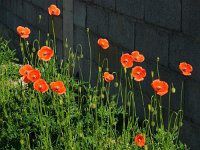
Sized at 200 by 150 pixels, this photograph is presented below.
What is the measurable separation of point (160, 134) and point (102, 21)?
6.41 ft

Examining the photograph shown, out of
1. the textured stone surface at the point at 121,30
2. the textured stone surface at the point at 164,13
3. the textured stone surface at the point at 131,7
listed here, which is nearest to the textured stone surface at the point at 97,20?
the textured stone surface at the point at 121,30

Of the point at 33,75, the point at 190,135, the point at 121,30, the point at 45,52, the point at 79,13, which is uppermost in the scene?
the point at 79,13

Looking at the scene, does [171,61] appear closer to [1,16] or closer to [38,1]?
[38,1]

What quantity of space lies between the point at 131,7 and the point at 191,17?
103cm

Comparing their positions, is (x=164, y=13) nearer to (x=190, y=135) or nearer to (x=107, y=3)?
(x=190, y=135)

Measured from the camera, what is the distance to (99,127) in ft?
14.5

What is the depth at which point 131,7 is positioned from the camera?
5328mm

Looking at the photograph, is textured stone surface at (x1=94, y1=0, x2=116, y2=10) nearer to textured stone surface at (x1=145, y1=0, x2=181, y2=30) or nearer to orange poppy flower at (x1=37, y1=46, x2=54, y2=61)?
textured stone surface at (x1=145, y1=0, x2=181, y2=30)

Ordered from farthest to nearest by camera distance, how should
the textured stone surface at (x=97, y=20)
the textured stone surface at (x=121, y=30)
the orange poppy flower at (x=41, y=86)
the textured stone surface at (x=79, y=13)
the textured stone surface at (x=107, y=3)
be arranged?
the textured stone surface at (x=79, y=13), the textured stone surface at (x=97, y=20), the textured stone surface at (x=107, y=3), the textured stone surface at (x=121, y=30), the orange poppy flower at (x=41, y=86)

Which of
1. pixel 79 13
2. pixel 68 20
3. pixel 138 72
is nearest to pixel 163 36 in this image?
pixel 138 72

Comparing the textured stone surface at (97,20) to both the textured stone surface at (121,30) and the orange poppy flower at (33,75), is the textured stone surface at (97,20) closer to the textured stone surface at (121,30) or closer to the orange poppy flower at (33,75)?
the textured stone surface at (121,30)

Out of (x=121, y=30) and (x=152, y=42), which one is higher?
(x=121, y=30)

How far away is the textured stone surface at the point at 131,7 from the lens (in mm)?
5148

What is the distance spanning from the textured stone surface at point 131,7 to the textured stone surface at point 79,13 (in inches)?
35.5
